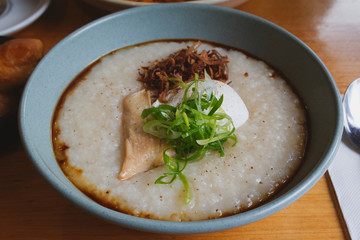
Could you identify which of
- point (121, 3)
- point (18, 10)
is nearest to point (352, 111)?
point (121, 3)

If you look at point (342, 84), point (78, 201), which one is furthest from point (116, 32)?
point (342, 84)

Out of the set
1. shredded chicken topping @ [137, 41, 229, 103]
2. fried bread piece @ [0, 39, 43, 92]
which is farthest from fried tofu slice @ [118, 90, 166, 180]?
fried bread piece @ [0, 39, 43, 92]

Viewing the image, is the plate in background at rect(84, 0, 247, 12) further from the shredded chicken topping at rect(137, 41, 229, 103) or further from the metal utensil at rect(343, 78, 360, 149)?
the metal utensil at rect(343, 78, 360, 149)

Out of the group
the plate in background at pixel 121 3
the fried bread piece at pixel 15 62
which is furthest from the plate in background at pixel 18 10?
the fried bread piece at pixel 15 62

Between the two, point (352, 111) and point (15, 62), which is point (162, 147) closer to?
point (15, 62)

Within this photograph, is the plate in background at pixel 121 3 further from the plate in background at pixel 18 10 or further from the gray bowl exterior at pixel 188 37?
the plate in background at pixel 18 10

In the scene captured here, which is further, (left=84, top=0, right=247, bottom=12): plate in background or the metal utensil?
(left=84, top=0, right=247, bottom=12): plate in background

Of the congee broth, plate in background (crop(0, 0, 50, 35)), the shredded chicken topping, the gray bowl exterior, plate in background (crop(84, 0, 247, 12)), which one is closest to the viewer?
the gray bowl exterior
